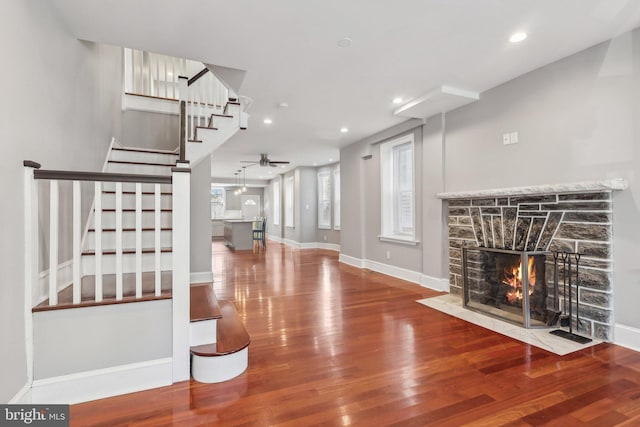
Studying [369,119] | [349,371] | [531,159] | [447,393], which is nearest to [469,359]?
[447,393]

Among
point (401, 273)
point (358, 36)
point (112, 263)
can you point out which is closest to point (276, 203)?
point (401, 273)

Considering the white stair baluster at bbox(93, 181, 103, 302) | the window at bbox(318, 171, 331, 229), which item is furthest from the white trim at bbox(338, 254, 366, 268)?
the white stair baluster at bbox(93, 181, 103, 302)

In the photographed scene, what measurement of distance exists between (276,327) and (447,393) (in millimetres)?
1684

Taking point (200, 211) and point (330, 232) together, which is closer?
point (200, 211)

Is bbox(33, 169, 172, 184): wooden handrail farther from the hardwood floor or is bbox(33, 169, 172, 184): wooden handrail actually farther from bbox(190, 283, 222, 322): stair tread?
the hardwood floor

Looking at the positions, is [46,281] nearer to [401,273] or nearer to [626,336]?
[626,336]

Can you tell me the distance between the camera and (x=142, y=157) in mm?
4141

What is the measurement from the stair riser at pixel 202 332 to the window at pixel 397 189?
147 inches

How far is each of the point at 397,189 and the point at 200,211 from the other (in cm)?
344

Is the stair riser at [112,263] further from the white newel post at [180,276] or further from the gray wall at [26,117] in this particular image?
the gray wall at [26,117]

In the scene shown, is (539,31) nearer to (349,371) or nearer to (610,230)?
(610,230)

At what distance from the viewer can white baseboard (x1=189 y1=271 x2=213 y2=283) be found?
4887mm

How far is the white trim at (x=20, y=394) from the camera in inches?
63.7

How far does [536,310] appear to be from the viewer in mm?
3123
